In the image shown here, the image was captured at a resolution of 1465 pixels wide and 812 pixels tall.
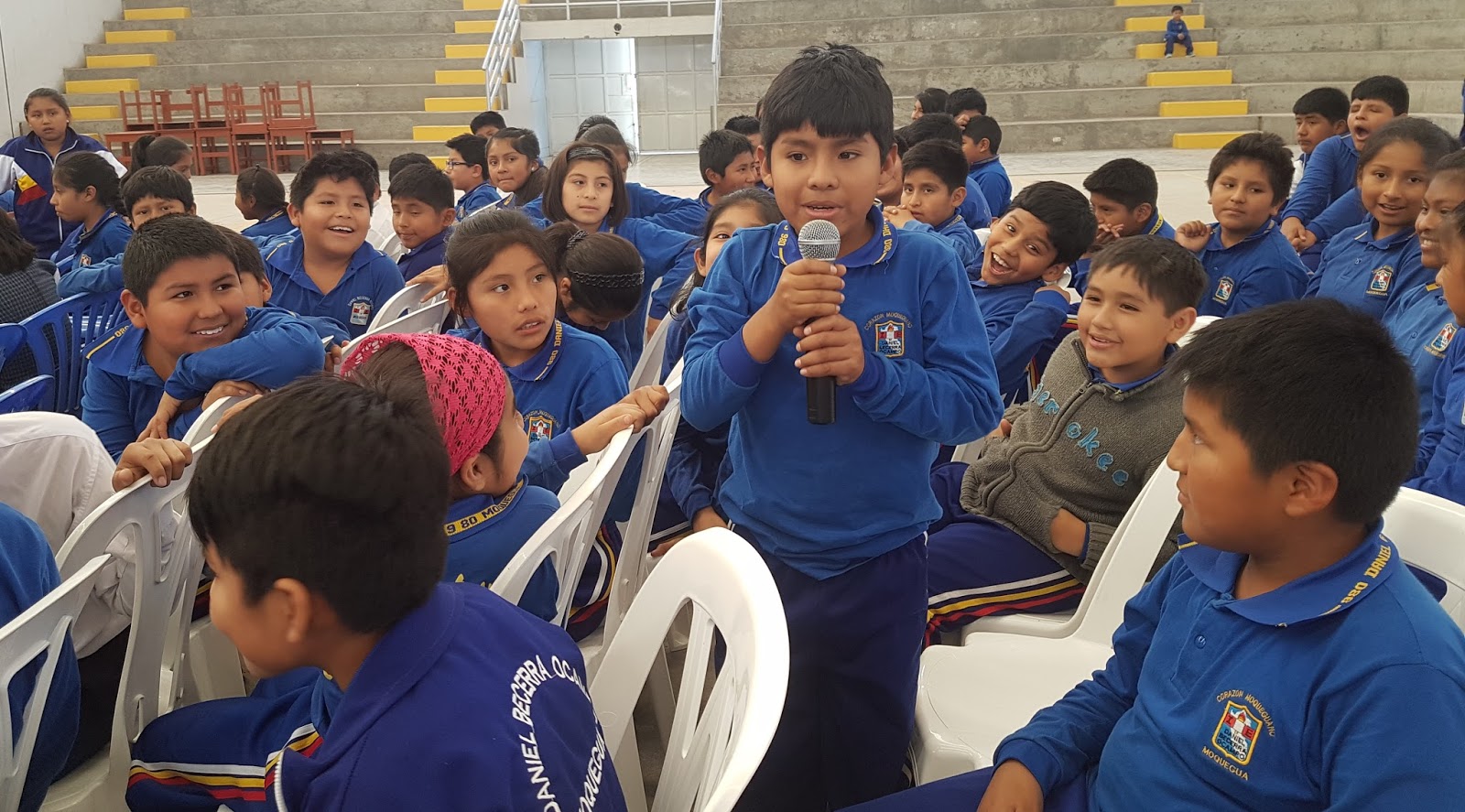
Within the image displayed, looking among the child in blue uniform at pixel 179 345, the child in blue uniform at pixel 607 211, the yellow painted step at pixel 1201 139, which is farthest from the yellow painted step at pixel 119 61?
the child in blue uniform at pixel 179 345

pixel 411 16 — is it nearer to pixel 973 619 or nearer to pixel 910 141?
pixel 910 141

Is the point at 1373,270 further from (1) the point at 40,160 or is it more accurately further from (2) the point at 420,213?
(1) the point at 40,160

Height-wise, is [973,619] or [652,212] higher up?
[652,212]

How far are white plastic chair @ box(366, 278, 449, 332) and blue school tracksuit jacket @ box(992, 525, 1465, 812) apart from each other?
2.34 metres

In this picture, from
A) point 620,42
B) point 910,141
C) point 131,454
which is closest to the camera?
point 131,454

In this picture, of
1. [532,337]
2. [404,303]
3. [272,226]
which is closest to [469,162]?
[272,226]

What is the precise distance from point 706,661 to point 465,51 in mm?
15602

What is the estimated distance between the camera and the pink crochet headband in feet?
4.33

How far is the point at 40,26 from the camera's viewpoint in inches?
567

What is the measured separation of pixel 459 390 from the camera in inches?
52.8

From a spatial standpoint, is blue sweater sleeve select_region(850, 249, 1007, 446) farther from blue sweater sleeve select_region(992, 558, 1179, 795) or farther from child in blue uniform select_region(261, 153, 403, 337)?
child in blue uniform select_region(261, 153, 403, 337)

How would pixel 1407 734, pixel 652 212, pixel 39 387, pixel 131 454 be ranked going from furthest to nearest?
pixel 652 212
pixel 39 387
pixel 131 454
pixel 1407 734

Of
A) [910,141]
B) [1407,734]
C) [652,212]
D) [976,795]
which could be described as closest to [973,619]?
[976,795]

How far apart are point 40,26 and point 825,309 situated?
16774 mm
